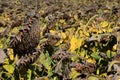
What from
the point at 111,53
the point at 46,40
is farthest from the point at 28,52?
the point at 111,53

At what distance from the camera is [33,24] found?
2.25 metres

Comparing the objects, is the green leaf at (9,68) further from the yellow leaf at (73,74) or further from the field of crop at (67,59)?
the yellow leaf at (73,74)

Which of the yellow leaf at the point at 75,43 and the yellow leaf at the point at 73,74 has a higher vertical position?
the yellow leaf at the point at 75,43

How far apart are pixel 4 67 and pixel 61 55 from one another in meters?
0.32

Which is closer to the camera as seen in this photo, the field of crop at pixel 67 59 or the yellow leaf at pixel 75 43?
the field of crop at pixel 67 59

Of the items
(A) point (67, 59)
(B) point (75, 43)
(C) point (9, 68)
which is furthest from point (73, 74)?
(B) point (75, 43)

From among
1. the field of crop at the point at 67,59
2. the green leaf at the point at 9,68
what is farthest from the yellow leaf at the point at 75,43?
the green leaf at the point at 9,68

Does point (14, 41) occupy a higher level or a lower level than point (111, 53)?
higher

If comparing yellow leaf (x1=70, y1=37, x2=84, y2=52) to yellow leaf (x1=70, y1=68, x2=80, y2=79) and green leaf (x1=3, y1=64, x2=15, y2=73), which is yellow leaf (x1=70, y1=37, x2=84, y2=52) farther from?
green leaf (x1=3, y1=64, x2=15, y2=73)

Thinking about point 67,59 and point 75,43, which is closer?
point 67,59

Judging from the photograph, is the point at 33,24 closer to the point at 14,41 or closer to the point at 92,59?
the point at 14,41

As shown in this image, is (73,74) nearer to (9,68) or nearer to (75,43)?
(9,68)

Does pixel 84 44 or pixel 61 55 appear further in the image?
pixel 84 44

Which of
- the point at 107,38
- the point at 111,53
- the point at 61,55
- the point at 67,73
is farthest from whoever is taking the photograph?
the point at 107,38
